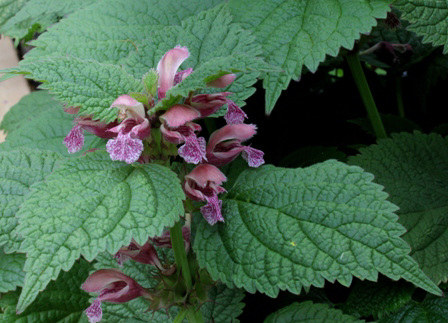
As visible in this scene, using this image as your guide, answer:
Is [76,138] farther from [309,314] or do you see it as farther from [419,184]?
[419,184]

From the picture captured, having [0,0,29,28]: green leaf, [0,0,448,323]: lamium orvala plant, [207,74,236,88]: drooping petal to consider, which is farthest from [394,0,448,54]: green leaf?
[0,0,29,28]: green leaf

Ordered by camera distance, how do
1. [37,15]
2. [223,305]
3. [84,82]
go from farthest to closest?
1. [37,15]
2. [223,305]
3. [84,82]

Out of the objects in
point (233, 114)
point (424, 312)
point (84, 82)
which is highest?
point (84, 82)

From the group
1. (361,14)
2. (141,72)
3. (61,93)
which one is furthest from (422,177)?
(61,93)

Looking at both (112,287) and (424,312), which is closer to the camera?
(112,287)

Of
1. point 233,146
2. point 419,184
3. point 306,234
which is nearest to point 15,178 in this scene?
point 233,146

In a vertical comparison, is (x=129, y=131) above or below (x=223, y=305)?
above

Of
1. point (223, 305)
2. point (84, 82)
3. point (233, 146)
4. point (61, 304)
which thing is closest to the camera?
point (84, 82)
